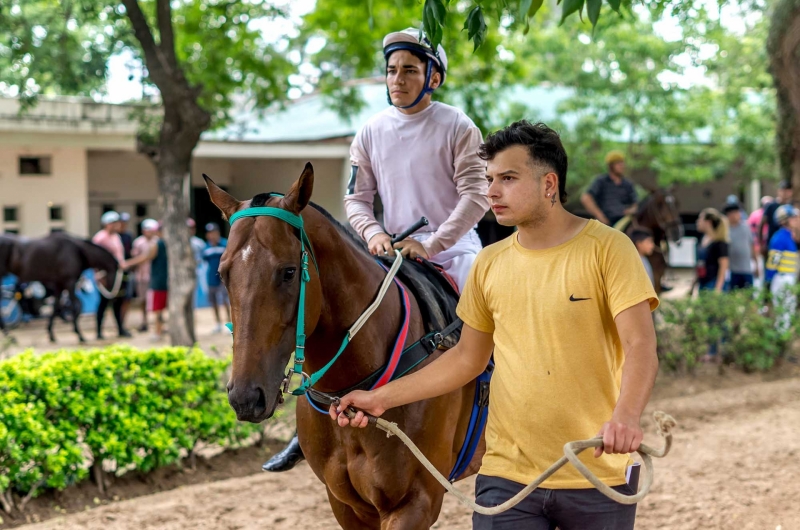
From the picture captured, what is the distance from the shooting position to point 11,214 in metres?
17.7

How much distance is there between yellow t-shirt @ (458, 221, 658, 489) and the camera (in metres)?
2.50

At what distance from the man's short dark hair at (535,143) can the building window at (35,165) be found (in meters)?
17.2

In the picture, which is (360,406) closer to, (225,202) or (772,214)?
(225,202)

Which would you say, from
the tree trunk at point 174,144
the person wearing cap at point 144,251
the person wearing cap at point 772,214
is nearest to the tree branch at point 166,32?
the tree trunk at point 174,144

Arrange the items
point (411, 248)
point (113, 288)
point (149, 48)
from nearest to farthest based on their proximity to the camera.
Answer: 1. point (411, 248)
2. point (149, 48)
3. point (113, 288)

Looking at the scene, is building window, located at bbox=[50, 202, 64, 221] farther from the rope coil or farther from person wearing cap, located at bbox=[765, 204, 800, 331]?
the rope coil

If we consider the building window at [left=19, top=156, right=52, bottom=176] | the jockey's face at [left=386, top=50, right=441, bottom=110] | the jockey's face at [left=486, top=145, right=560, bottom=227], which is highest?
the jockey's face at [left=386, top=50, right=441, bottom=110]

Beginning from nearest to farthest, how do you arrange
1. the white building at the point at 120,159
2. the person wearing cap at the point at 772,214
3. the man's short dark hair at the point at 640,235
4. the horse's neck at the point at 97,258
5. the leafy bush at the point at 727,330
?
1. the leafy bush at the point at 727,330
2. the man's short dark hair at the point at 640,235
3. the person wearing cap at the point at 772,214
4. the horse's neck at the point at 97,258
5. the white building at the point at 120,159

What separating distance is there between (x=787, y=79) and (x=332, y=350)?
1113 cm

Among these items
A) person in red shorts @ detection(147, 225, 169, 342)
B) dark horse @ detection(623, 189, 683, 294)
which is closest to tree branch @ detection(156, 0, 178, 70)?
person in red shorts @ detection(147, 225, 169, 342)

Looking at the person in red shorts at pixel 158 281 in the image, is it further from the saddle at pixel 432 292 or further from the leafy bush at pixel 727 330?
the saddle at pixel 432 292

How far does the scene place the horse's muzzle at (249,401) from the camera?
254 cm

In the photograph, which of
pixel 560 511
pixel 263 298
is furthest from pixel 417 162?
pixel 560 511

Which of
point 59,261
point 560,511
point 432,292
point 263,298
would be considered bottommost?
point 59,261
